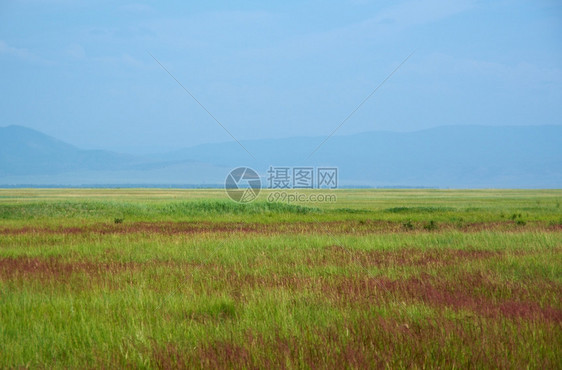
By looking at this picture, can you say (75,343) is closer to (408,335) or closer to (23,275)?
(408,335)

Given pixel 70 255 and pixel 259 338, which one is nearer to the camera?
pixel 259 338

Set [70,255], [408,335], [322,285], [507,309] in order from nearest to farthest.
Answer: [408,335] < [507,309] < [322,285] < [70,255]

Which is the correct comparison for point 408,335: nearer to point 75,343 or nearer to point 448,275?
point 75,343

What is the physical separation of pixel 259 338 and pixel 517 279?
586 cm

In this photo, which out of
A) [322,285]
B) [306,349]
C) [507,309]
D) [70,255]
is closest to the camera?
[306,349]

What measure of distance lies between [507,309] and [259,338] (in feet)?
11.5

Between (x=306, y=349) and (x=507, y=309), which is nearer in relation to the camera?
(x=306, y=349)

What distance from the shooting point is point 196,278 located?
9.46 metres

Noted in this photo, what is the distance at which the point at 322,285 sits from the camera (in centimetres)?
853

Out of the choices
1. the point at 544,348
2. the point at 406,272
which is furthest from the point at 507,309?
the point at 406,272

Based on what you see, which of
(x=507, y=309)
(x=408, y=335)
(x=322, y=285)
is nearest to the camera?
(x=408, y=335)

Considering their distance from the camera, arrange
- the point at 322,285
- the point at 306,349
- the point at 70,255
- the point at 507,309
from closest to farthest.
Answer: the point at 306,349 < the point at 507,309 < the point at 322,285 < the point at 70,255

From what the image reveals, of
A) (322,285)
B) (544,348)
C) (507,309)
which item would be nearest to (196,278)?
(322,285)

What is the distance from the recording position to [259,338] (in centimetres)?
534
